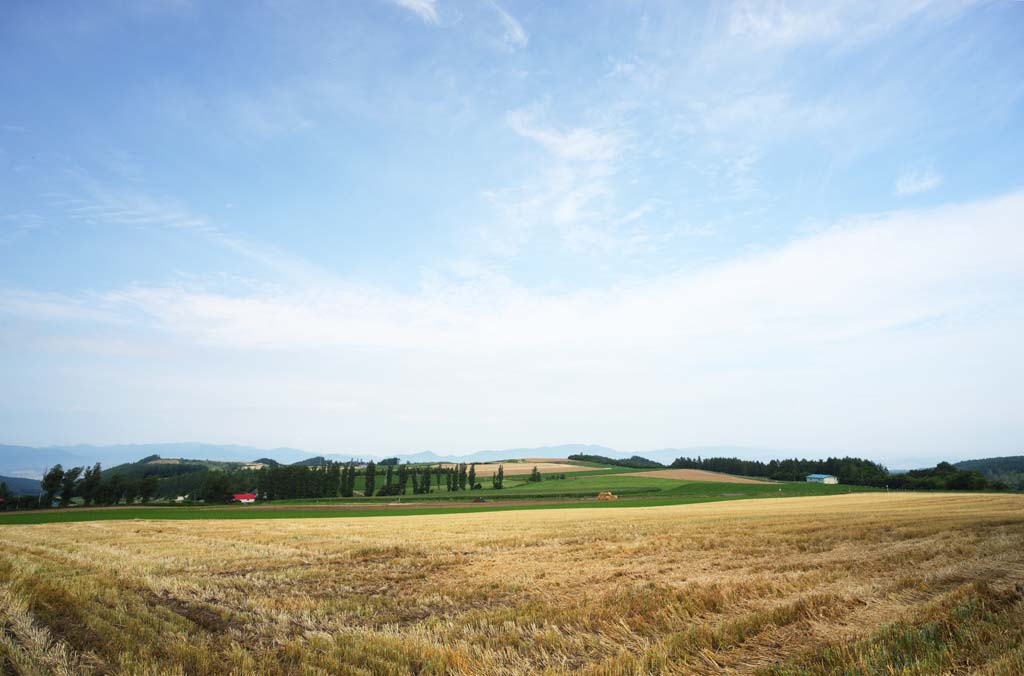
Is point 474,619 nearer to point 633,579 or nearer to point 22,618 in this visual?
point 633,579

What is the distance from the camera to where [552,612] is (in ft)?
29.2

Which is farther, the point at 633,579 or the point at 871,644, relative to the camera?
the point at 633,579

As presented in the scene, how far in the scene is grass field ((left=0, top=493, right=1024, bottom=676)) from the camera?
5844mm

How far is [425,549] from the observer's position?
19125 millimetres

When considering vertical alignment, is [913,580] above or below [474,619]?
above

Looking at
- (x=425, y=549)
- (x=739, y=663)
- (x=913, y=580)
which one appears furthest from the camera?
(x=425, y=549)

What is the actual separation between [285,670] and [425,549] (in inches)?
520

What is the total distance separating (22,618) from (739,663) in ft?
31.9

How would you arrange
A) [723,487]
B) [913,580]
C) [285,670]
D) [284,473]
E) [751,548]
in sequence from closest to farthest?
[285,670], [913,580], [751,548], [723,487], [284,473]

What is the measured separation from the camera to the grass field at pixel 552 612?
5844 millimetres

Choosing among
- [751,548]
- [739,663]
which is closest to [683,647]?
[739,663]

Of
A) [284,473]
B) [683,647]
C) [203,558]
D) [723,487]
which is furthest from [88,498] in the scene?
[683,647]

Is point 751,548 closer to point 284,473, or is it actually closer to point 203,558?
point 203,558

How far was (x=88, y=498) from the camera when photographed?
339 ft
